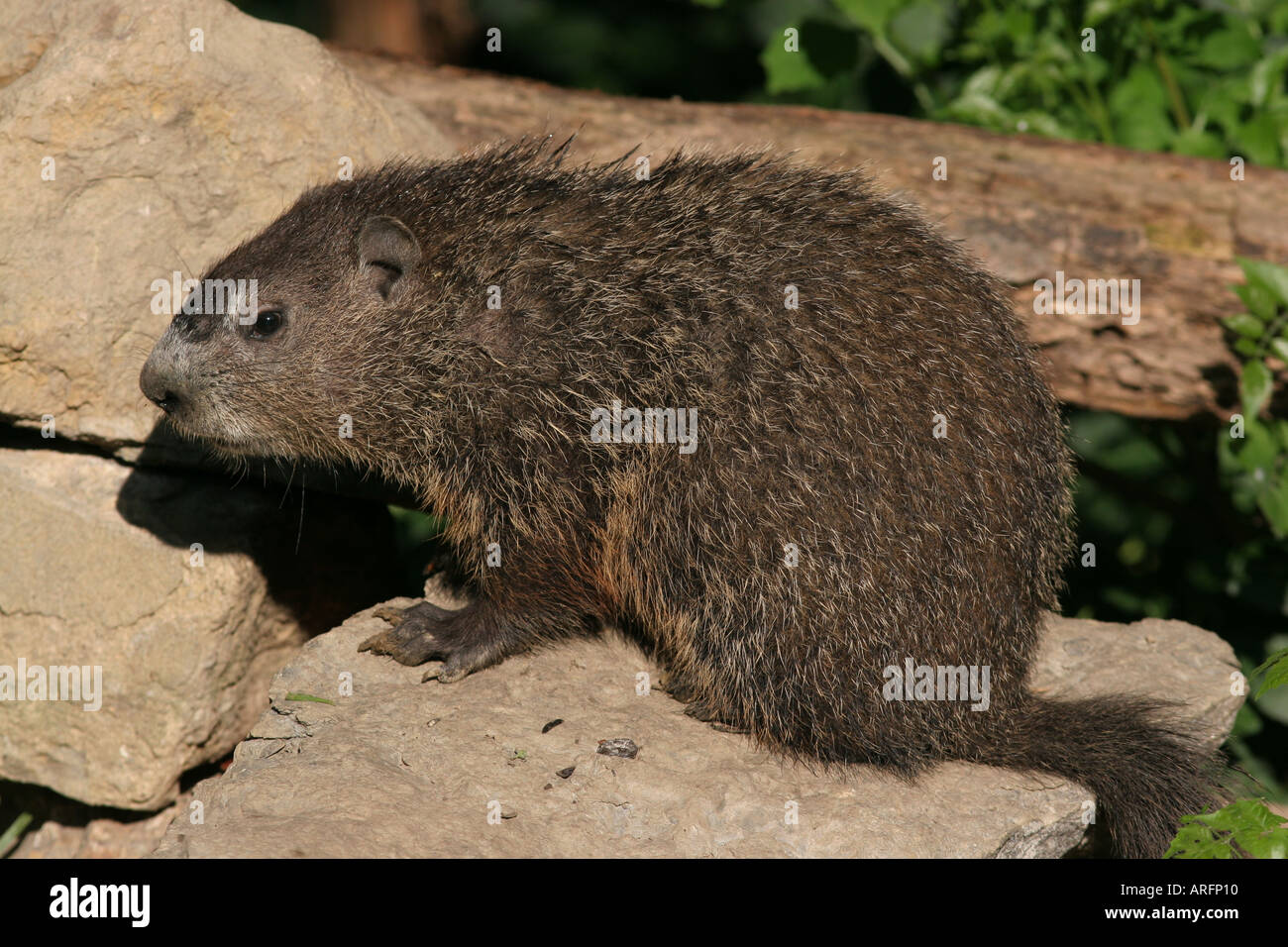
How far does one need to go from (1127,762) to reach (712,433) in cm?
208

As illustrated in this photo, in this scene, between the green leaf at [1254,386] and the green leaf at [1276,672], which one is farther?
the green leaf at [1254,386]

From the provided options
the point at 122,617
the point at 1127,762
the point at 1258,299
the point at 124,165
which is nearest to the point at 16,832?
the point at 122,617

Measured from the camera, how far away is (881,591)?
482 cm

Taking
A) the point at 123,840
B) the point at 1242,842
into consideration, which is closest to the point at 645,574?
the point at 1242,842

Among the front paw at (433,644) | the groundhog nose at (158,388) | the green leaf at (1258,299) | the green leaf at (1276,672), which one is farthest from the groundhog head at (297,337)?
the green leaf at (1258,299)

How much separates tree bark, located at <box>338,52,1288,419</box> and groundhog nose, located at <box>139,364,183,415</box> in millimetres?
2606

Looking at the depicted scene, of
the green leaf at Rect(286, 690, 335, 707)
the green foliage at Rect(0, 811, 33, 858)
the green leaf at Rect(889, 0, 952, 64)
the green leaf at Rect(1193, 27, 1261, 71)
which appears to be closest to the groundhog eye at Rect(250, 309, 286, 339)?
the green leaf at Rect(286, 690, 335, 707)

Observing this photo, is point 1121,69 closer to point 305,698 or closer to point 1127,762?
point 1127,762

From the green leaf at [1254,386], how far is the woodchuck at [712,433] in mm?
1603

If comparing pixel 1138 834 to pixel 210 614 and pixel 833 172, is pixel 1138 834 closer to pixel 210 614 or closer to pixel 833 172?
pixel 833 172

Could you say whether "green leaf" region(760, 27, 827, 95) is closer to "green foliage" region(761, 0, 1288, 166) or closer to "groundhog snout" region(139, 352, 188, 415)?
"green foliage" region(761, 0, 1288, 166)

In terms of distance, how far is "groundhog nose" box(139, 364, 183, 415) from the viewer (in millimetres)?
4965

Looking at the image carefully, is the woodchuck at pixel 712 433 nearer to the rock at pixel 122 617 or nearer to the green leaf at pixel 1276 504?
the rock at pixel 122 617

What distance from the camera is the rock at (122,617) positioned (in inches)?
216
